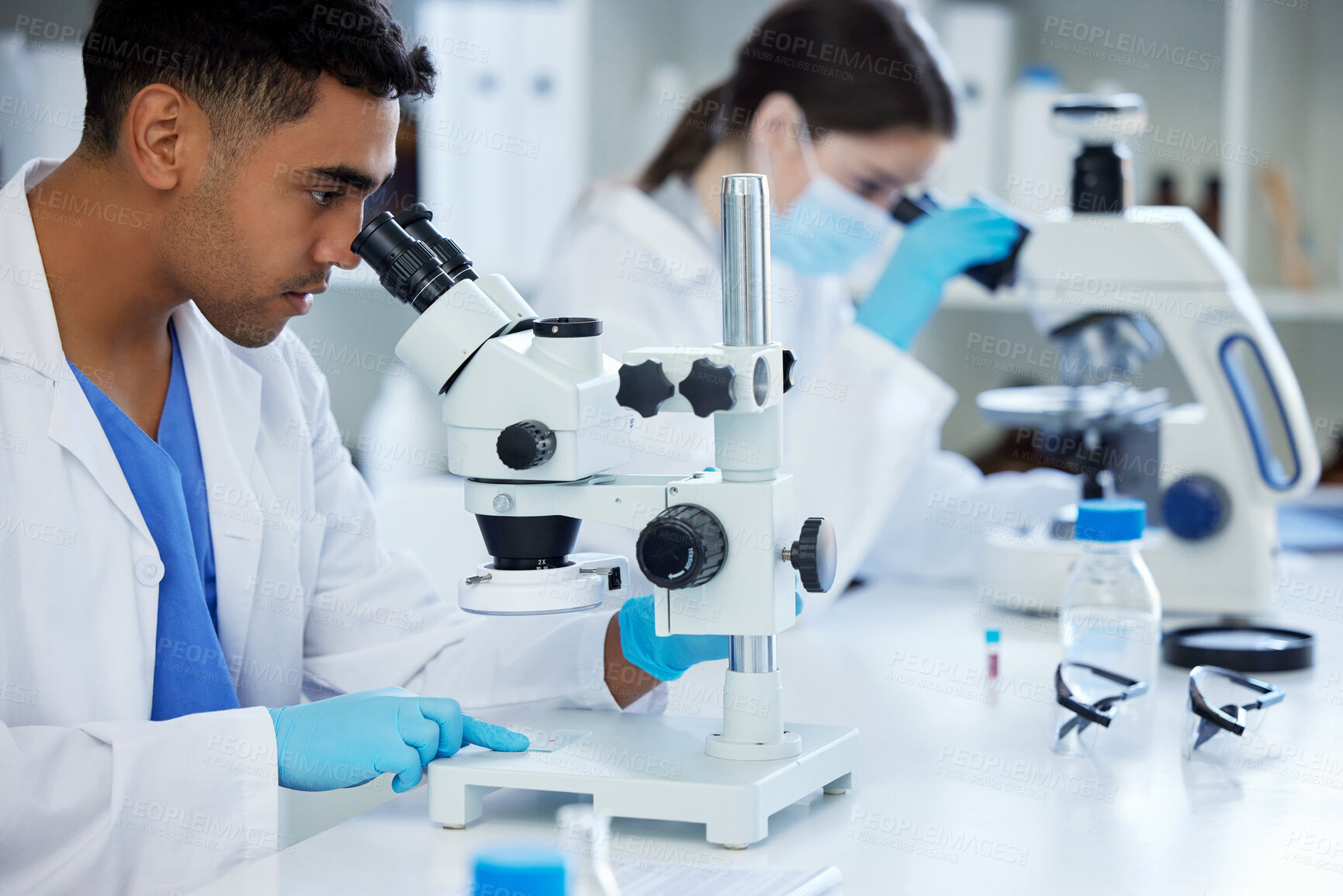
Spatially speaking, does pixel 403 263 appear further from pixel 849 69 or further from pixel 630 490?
pixel 849 69

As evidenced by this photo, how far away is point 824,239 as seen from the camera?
211 centimetres

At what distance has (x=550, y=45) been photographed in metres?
2.85

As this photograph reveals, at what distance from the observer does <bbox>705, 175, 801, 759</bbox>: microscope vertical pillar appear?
95 centimetres

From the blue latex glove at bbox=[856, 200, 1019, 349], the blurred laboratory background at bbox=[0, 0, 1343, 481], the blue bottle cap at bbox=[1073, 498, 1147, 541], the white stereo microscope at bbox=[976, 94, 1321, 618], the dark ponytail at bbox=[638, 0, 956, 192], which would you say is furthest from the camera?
the blurred laboratory background at bbox=[0, 0, 1343, 481]

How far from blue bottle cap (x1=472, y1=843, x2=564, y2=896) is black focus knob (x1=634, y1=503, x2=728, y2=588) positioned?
0.20 metres

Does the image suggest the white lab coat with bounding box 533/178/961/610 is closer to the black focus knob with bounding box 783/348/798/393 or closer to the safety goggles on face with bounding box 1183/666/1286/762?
the safety goggles on face with bounding box 1183/666/1286/762

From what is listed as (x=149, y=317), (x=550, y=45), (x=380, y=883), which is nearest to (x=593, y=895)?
(x=380, y=883)

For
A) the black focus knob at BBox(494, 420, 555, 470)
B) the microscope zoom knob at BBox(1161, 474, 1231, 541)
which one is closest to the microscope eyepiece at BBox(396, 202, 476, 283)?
the black focus knob at BBox(494, 420, 555, 470)

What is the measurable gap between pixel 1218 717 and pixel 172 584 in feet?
3.00

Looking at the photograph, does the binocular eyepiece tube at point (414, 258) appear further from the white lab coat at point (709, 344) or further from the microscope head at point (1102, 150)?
the microscope head at point (1102, 150)

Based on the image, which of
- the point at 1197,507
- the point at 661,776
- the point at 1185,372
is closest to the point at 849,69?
the point at 1185,372

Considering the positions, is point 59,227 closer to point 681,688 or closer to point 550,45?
point 681,688

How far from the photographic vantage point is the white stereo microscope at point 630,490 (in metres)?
0.94

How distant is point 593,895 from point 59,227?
780 mm
